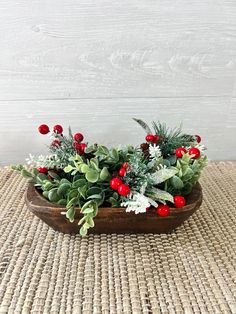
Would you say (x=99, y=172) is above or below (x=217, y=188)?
above

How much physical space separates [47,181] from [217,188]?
1.07 ft

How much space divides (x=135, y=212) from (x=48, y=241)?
0.14 m

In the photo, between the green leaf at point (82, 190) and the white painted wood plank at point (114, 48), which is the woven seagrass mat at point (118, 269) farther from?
the white painted wood plank at point (114, 48)

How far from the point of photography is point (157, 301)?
1.39 feet

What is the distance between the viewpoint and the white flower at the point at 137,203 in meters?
0.45

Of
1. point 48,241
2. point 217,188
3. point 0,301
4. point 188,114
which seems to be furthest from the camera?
point 188,114

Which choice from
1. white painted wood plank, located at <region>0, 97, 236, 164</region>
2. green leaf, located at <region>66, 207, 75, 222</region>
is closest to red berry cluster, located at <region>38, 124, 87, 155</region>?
green leaf, located at <region>66, 207, 75, 222</region>

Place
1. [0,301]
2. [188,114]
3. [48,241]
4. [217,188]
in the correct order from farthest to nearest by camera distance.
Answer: [188,114] < [217,188] < [48,241] < [0,301]

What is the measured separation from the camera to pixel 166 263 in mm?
486

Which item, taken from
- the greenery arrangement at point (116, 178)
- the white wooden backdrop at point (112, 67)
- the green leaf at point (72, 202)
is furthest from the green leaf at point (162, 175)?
the white wooden backdrop at point (112, 67)

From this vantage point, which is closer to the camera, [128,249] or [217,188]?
[128,249]

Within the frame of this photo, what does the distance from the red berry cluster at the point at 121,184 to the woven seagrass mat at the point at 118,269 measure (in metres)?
0.09

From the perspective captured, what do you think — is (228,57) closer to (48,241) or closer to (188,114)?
(188,114)

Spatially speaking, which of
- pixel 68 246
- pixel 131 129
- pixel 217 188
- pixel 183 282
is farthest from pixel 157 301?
pixel 131 129
